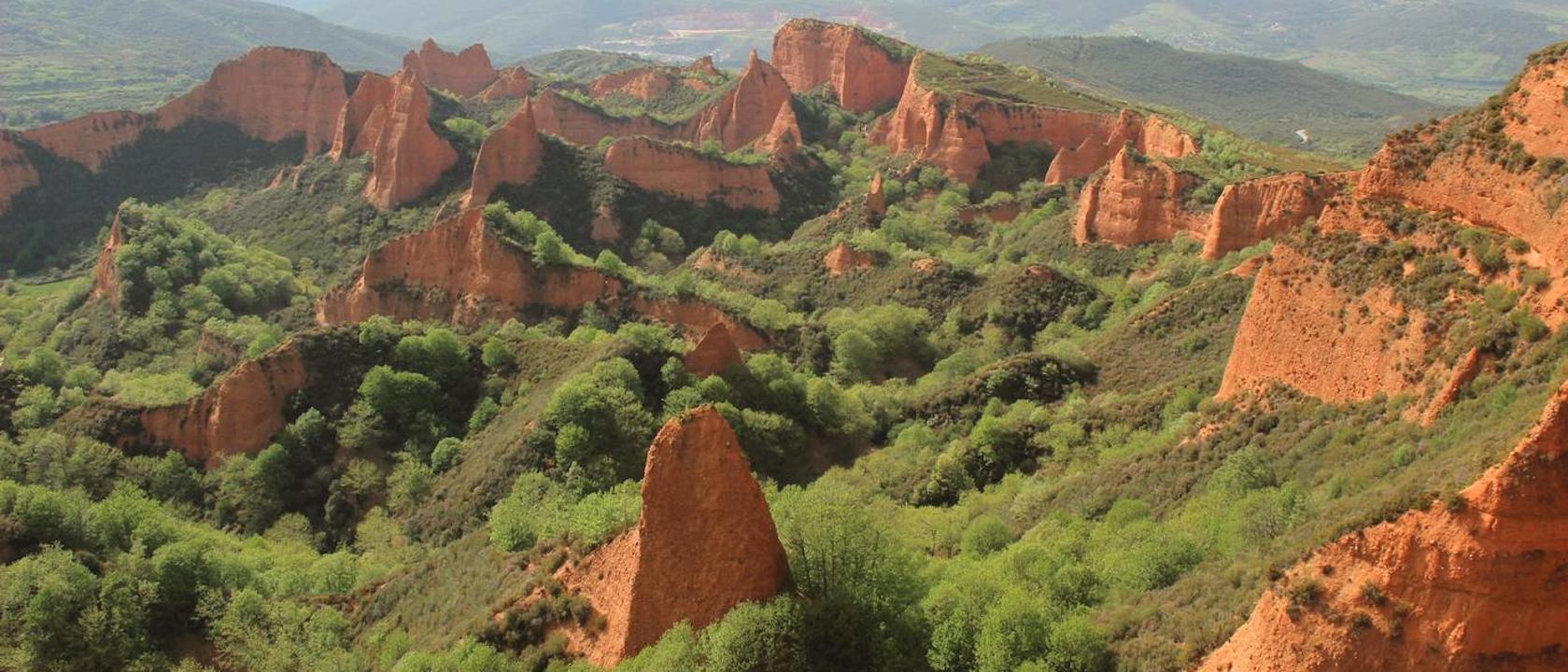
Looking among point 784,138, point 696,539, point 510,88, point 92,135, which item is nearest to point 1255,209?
point 696,539

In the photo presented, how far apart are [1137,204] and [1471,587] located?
48.2m

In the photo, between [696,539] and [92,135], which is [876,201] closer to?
[696,539]

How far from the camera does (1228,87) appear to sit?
176 m

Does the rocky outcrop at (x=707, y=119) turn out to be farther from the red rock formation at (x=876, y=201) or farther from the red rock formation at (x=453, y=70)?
the red rock formation at (x=453, y=70)

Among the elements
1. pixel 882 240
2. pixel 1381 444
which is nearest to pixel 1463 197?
pixel 1381 444

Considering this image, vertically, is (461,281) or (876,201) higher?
(876,201)

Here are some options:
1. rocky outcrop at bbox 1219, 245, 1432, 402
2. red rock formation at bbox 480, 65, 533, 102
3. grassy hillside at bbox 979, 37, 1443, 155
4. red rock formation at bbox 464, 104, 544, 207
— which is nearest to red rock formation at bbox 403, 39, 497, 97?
red rock formation at bbox 480, 65, 533, 102

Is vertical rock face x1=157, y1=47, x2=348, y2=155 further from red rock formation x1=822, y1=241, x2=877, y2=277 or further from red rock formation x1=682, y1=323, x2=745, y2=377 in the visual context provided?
red rock formation x1=682, y1=323, x2=745, y2=377

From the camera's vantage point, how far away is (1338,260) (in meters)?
30.5

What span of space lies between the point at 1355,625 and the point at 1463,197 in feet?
54.0

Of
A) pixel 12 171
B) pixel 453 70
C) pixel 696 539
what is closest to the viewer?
pixel 696 539

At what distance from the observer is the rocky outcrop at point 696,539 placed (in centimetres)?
2336

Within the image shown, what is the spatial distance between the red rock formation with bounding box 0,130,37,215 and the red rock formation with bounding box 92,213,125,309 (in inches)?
938

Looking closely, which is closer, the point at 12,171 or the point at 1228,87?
the point at 12,171
